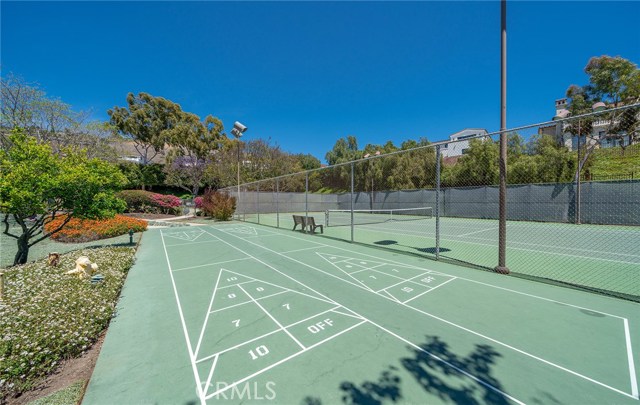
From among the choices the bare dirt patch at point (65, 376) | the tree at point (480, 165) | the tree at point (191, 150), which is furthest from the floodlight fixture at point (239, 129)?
the bare dirt patch at point (65, 376)

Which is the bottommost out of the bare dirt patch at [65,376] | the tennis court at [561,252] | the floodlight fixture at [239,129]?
the bare dirt patch at [65,376]

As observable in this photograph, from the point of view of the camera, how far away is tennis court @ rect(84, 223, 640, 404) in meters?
2.29

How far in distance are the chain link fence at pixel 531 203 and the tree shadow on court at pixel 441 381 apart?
3.60 metres

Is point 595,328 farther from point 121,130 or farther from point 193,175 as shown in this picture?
point 121,130

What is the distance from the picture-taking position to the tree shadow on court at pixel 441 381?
2172 mm

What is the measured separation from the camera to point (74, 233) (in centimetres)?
1080

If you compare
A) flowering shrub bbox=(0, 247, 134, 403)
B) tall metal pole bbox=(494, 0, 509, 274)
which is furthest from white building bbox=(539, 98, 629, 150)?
flowering shrub bbox=(0, 247, 134, 403)

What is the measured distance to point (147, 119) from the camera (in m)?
32.7

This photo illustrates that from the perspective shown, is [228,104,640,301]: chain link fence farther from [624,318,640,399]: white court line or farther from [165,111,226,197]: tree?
[165,111,226,197]: tree

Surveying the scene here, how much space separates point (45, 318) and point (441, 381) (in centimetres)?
470

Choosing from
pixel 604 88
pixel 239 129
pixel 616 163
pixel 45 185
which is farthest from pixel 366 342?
pixel 604 88

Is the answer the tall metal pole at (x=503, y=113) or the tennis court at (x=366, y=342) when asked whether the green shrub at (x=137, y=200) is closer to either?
the tennis court at (x=366, y=342)

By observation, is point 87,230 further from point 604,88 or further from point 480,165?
point 604,88

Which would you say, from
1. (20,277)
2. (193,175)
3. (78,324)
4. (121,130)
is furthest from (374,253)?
(121,130)
